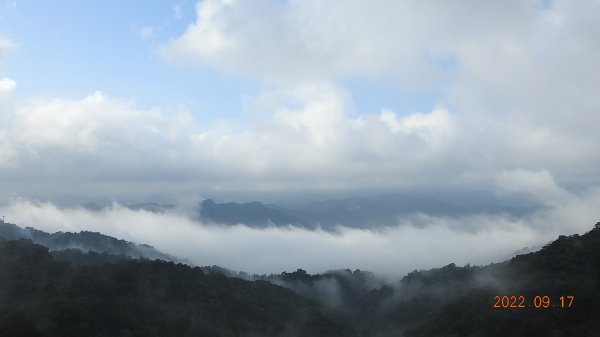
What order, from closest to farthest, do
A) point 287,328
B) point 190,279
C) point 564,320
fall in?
point 564,320
point 287,328
point 190,279

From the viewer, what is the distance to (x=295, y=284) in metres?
169

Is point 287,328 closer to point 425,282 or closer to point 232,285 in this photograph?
point 232,285

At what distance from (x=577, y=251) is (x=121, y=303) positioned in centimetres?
8465

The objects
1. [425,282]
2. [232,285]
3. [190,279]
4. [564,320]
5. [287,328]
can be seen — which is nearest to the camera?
[564,320]

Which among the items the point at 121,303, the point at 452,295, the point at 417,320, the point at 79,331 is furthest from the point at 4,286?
the point at 452,295
